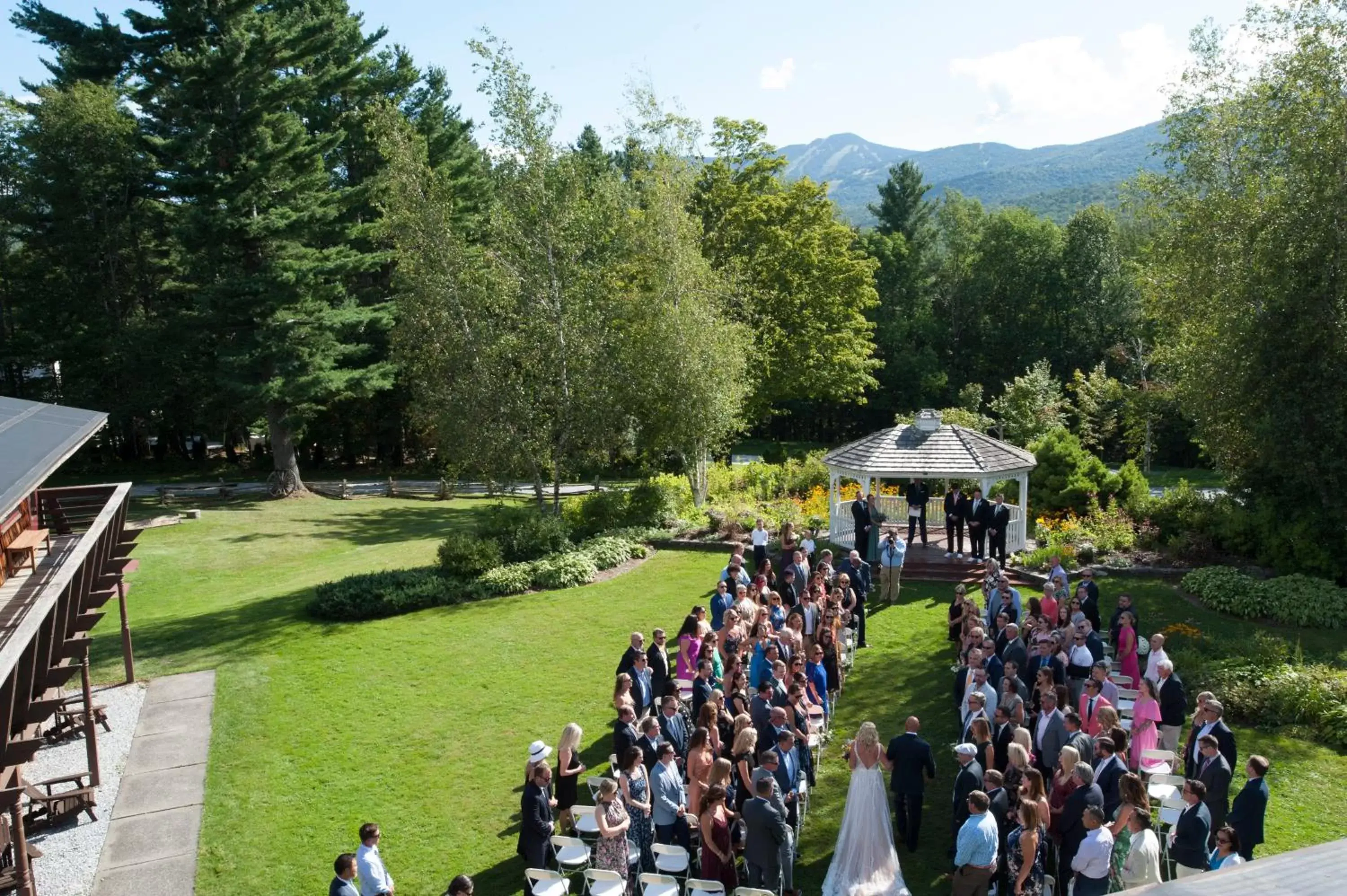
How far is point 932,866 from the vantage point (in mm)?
9508

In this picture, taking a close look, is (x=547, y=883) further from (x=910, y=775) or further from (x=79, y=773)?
(x=79, y=773)

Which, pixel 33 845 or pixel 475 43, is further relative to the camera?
pixel 475 43

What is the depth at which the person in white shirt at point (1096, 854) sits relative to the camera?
7.43 meters

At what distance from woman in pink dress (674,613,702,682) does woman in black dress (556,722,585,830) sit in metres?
2.77

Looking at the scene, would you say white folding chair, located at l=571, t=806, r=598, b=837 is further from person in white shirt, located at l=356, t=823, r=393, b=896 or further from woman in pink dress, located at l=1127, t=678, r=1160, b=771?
woman in pink dress, located at l=1127, t=678, r=1160, b=771

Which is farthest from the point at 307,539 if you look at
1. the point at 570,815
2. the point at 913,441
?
the point at 570,815

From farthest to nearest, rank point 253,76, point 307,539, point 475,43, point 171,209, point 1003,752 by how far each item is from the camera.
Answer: point 171,209, point 253,76, point 307,539, point 475,43, point 1003,752

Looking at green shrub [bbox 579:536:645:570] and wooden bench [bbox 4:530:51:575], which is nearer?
wooden bench [bbox 4:530:51:575]

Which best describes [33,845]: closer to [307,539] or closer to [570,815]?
[570,815]

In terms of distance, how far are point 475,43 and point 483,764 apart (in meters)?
17.8

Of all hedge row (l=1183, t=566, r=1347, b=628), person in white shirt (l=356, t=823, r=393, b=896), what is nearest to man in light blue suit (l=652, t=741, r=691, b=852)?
person in white shirt (l=356, t=823, r=393, b=896)

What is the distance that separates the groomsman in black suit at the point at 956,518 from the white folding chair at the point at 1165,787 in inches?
415

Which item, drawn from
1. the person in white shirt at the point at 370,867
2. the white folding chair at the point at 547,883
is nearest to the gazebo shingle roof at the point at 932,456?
the white folding chair at the point at 547,883

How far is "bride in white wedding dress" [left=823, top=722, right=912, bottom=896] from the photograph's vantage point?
8367 mm
